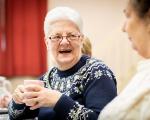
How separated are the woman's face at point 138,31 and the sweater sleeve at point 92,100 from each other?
0.40m

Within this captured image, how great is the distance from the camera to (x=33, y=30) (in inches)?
205

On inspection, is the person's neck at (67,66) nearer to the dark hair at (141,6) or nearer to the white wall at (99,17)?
the dark hair at (141,6)

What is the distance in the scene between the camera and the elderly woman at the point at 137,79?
0.87m

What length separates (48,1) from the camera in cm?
529

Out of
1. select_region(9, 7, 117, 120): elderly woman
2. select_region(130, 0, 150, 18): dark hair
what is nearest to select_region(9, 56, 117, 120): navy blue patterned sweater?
select_region(9, 7, 117, 120): elderly woman

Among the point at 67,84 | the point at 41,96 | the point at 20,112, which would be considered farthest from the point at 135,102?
the point at 20,112

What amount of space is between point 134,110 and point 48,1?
4.58m

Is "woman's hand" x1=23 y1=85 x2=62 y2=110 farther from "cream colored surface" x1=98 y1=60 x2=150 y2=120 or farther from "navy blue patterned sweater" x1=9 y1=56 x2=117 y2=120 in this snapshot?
"cream colored surface" x1=98 y1=60 x2=150 y2=120

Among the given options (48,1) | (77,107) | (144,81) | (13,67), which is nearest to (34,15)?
(48,1)

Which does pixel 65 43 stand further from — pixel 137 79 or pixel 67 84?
pixel 137 79

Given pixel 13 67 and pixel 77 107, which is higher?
pixel 77 107

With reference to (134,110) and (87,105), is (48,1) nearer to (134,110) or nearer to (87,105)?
(87,105)

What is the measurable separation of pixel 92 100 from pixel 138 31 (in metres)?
0.47

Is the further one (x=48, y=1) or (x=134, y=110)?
(x=48, y=1)
